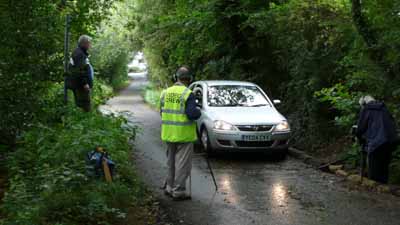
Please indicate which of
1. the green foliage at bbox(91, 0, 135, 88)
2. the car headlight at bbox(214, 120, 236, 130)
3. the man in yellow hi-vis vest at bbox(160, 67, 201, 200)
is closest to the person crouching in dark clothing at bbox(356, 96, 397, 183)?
the man in yellow hi-vis vest at bbox(160, 67, 201, 200)

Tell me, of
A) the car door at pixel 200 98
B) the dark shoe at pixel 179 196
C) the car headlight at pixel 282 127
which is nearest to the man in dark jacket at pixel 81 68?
the car door at pixel 200 98

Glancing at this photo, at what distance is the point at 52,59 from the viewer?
30.6 feet

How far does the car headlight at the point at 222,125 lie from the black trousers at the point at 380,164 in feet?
10.4

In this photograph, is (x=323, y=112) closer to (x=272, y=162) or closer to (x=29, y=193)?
(x=272, y=162)

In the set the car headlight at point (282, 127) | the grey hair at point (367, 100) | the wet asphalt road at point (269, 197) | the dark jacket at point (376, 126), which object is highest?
the grey hair at point (367, 100)

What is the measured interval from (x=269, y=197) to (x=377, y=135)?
2038 millimetres

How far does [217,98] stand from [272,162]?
7.26 feet

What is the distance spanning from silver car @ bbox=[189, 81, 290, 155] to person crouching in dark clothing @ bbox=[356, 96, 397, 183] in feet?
8.43

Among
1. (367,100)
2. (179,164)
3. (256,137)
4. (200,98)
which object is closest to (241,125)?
(256,137)

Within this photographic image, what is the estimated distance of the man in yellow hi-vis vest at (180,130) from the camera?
26.5 ft

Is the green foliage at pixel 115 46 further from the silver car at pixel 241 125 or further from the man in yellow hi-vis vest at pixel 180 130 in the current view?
the man in yellow hi-vis vest at pixel 180 130

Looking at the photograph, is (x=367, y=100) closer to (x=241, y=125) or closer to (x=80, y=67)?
(x=241, y=125)

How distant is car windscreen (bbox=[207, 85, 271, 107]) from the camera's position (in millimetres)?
12555

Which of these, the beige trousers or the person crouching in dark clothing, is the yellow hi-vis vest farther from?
the person crouching in dark clothing
